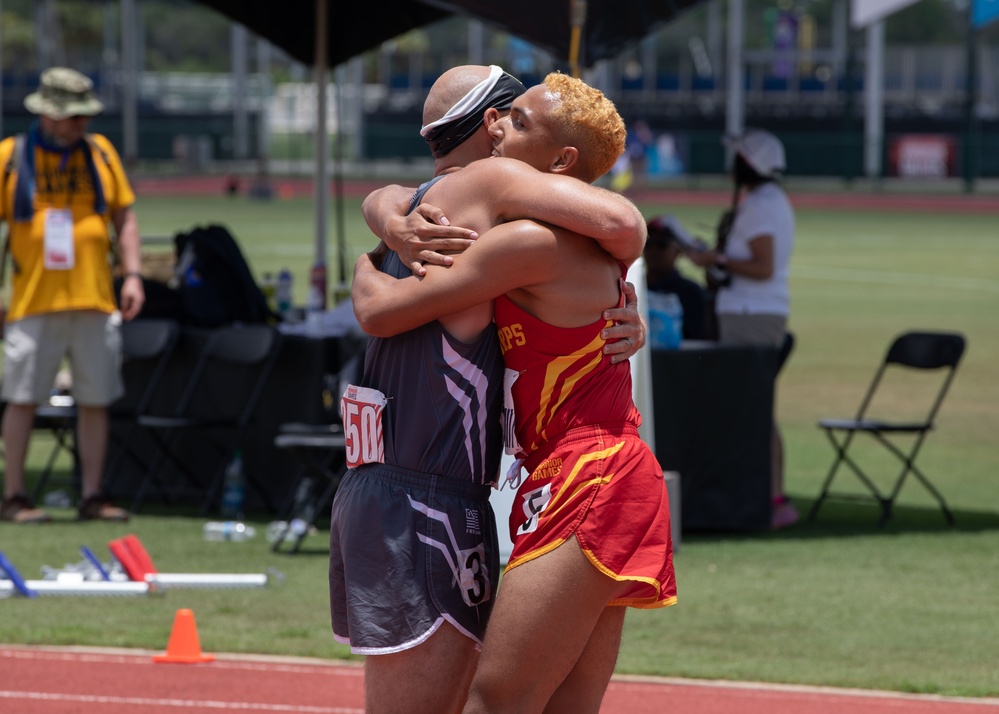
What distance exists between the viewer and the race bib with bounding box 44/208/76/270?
26.6ft

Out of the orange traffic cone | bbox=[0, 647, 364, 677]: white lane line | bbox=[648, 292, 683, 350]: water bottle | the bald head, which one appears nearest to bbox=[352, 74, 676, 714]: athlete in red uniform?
the bald head

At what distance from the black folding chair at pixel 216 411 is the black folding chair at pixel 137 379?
0.43 feet

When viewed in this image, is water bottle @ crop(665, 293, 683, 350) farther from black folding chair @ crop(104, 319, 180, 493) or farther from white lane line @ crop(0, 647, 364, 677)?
white lane line @ crop(0, 647, 364, 677)

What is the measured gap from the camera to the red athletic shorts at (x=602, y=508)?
3225 millimetres

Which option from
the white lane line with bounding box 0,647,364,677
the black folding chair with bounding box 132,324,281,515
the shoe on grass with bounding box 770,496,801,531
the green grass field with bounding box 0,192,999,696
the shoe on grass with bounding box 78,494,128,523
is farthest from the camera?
the black folding chair with bounding box 132,324,281,515

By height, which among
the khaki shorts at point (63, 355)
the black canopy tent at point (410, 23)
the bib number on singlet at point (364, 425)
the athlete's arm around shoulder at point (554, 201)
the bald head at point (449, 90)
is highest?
the black canopy tent at point (410, 23)

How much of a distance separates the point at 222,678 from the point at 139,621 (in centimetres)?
93

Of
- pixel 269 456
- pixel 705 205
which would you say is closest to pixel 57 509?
pixel 269 456

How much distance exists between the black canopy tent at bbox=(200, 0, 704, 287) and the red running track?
3.29m

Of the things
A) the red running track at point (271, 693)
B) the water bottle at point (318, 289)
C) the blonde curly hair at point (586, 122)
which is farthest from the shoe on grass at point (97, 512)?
the blonde curly hair at point (586, 122)

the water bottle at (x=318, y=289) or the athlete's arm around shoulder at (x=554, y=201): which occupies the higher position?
the athlete's arm around shoulder at (x=554, y=201)

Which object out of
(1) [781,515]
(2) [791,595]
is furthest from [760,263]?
(2) [791,595]

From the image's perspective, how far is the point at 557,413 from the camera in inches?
129

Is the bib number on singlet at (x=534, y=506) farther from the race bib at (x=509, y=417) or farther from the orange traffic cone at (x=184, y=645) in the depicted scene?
the orange traffic cone at (x=184, y=645)
